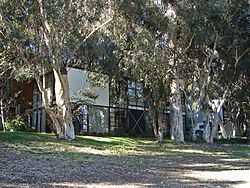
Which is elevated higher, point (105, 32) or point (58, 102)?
point (105, 32)

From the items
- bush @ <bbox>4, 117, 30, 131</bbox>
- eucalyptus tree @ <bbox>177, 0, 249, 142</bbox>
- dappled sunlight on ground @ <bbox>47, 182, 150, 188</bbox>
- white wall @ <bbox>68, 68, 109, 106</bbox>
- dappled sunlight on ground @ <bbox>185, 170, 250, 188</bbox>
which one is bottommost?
dappled sunlight on ground @ <bbox>185, 170, 250, 188</bbox>

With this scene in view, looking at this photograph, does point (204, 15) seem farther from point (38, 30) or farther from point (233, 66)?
point (38, 30)

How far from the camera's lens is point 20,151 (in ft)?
52.1

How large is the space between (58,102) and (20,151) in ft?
20.2

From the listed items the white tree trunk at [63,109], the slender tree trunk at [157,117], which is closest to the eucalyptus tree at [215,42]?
the slender tree trunk at [157,117]

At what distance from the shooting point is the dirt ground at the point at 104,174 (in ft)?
29.8

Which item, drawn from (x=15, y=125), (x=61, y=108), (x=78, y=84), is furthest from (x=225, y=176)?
(x=78, y=84)

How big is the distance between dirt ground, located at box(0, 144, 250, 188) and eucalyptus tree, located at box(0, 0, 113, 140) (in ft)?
22.9

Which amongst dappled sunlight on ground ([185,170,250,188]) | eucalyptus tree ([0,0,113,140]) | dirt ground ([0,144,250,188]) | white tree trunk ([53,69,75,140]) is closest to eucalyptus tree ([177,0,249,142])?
eucalyptus tree ([0,0,113,140])

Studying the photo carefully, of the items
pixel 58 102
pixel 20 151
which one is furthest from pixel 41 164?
pixel 58 102

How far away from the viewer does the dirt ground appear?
29.8 ft

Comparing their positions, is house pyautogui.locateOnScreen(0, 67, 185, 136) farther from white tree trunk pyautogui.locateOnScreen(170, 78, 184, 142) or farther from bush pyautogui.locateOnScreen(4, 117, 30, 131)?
bush pyautogui.locateOnScreen(4, 117, 30, 131)

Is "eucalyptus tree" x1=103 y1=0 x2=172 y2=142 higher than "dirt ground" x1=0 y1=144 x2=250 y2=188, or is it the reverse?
"eucalyptus tree" x1=103 y1=0 x2=172 y2=142

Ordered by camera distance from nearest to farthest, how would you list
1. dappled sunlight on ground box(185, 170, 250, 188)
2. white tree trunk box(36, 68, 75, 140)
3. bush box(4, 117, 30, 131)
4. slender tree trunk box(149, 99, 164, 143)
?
dappled sunlight on ground box(185, 170, 250, 188)
white tree trunk box(36, 68, 75, 140)
slender tree trunk box(149, 99, 164, 143)
bush box(4, 117, 30, 131)
